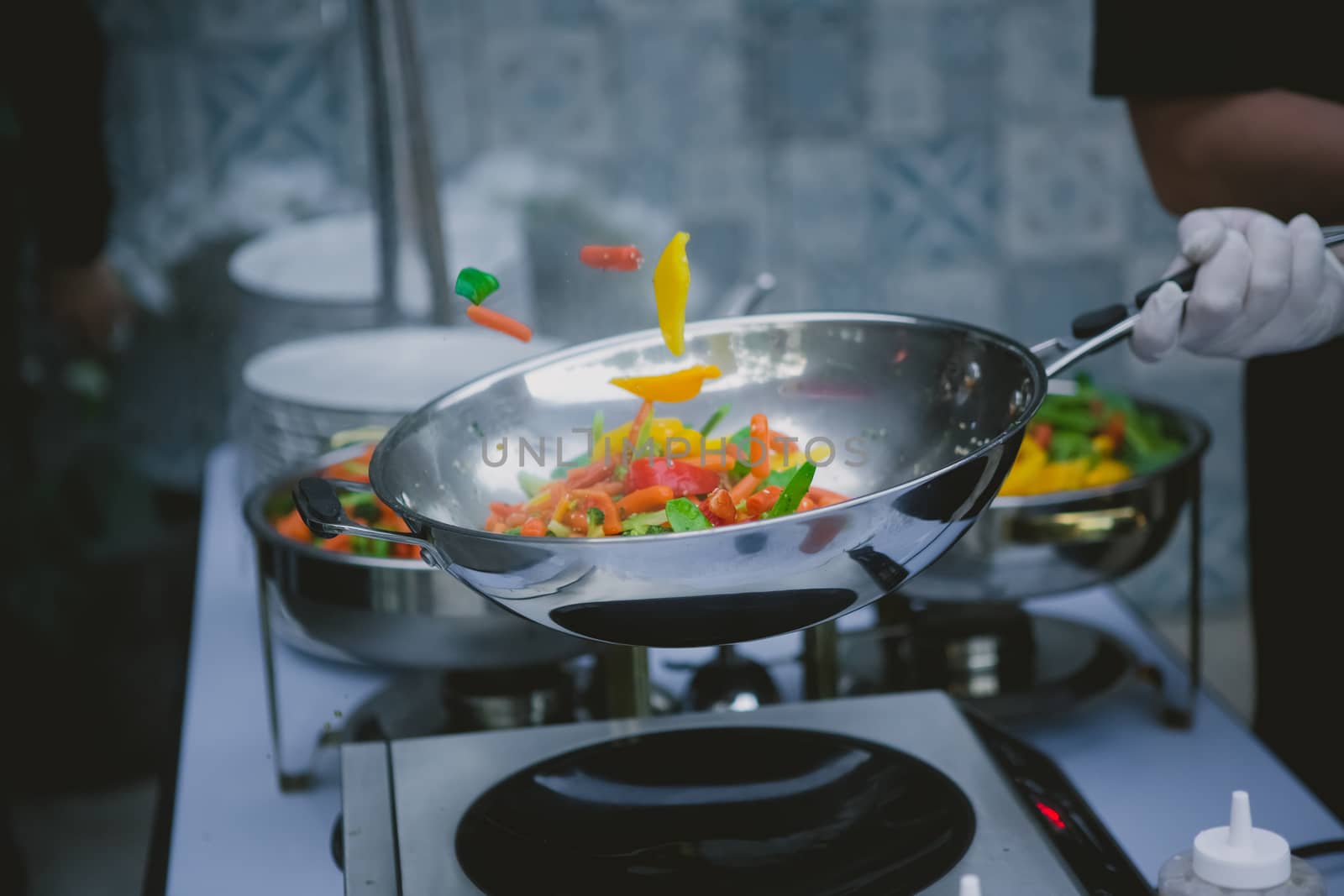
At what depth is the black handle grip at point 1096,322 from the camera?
823 mm

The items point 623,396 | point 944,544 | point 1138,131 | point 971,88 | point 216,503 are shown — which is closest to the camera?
point 944,544

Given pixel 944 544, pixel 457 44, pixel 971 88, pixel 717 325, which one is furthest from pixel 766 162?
pixel 944 544

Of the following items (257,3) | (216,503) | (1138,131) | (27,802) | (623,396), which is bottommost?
(27,802)

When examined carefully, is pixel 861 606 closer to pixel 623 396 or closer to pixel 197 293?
pixel 623 396

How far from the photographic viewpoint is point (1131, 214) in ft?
8.31

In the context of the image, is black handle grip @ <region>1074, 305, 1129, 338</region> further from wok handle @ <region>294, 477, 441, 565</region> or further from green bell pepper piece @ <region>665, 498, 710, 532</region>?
wok handle @ <region>294, 477, 441, 565</region>

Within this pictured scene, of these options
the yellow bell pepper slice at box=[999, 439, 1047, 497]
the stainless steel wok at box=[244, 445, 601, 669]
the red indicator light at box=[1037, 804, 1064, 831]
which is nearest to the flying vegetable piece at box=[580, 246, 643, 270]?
the stainless steel wok at box=[244, 445, 601, 669]

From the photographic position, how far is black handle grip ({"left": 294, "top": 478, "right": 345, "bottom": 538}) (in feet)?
2.15

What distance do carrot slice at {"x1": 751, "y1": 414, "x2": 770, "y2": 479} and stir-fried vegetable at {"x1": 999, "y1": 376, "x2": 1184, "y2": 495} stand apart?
0.46m

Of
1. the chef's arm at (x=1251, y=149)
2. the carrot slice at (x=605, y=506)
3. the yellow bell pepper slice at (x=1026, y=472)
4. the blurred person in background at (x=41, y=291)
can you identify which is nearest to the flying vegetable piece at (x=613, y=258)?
the carrot slice at (x=605, y=506)

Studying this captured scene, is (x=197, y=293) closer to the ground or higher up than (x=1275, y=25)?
closer to the ground

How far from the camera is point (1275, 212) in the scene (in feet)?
3.86

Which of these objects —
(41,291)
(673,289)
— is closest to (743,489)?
(673,289)

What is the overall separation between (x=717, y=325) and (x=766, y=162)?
1.66 m
